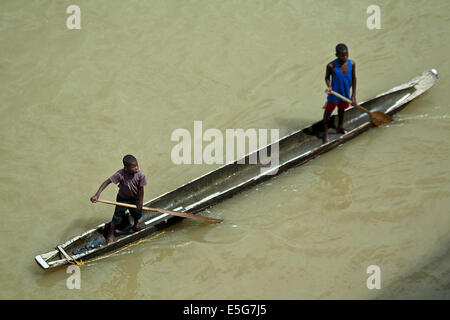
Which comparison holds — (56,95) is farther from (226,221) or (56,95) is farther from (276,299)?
(276,299)

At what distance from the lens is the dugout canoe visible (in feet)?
23.5

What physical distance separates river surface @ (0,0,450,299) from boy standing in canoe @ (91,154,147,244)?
498 millimetres

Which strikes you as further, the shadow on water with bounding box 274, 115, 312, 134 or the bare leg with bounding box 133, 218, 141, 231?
the shadow on water with bounding box 274, 115, 312, 134

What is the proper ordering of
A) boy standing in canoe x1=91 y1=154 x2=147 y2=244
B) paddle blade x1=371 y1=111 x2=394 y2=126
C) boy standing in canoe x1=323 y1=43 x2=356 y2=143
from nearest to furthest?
boy standing in canoe x1=91 y1=154 x2=147 y2=244, boy standing in canoe x1=323 y1=43 x2=356 y2=143, paddle blade x1=371 y1=111 x2=394 y2=126

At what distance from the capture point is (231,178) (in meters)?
8.25

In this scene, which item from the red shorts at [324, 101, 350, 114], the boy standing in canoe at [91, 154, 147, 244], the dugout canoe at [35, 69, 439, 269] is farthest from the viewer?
the red shorts at [324, 101, 350, 114]

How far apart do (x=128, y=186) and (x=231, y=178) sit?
178 cm

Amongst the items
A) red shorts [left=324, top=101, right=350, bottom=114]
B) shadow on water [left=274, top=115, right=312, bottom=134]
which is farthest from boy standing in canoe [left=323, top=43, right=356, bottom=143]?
shadow on water [left=274, top=115, right=312, bottom=134]

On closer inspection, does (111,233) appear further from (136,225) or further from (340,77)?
(340,77)

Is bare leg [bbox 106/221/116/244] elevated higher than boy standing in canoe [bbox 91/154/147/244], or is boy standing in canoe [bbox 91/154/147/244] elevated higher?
boy standing in canoe [bbox 91/154/147/244]

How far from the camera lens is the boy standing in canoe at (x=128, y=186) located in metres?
6.84

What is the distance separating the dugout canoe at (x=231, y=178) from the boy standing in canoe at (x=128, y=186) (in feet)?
0.78

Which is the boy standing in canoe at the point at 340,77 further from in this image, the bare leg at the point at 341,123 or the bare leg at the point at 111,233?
the bare leg at the point at 111,233

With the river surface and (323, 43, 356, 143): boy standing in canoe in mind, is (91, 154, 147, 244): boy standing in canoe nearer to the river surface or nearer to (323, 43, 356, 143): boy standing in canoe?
the river surface
